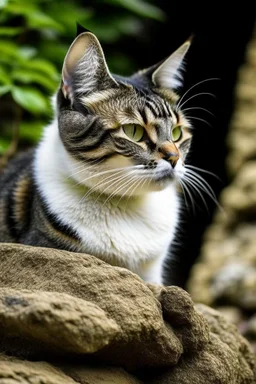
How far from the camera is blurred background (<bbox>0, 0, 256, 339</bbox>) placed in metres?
4.93

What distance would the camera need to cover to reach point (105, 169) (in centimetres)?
276

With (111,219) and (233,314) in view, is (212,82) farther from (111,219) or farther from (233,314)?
(111,219)

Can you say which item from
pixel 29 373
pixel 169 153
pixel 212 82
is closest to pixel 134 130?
pixel 169 153

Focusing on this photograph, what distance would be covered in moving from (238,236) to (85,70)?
8.36 ft

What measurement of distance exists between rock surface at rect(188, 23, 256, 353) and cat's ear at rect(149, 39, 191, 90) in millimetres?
1582

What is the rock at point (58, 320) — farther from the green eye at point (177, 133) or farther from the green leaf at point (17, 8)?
the green leaf at point (17, 8)

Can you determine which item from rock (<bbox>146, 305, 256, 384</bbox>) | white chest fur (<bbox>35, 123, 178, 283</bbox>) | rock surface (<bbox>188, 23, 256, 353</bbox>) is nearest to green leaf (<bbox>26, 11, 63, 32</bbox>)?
white chest fur (<bbox>35, 123, 178, 283</bbox>)

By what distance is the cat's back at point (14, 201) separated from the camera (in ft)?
10.1

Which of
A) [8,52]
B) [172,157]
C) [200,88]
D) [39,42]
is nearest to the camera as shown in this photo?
[172,157]

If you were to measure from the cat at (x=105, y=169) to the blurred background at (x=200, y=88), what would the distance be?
4.63 ft

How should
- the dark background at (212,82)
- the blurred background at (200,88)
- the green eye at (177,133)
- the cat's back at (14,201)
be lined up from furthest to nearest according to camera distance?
the dark background at (212,82) → the blurred background at (200,88) → the cat's back at (14,201) → the green eye at (177,133)

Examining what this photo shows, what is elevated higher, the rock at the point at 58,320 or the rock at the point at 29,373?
the rock at the point at 58,320

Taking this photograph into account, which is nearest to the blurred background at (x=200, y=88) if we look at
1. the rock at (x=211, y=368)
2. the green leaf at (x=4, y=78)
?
the green leaf at (x=4, y=78)

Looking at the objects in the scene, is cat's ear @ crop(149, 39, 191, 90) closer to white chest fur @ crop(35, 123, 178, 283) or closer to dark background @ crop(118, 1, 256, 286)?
white chest fur @ crop(35, 123, 178, 283)
